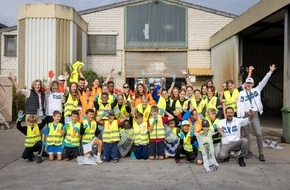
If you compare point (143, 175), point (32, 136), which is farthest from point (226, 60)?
point (143, 175)

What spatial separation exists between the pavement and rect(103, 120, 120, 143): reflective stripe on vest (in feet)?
1.74

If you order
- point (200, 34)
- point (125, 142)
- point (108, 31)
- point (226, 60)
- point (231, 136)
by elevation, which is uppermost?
point (108, 31)

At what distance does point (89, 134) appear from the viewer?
24.3 feet

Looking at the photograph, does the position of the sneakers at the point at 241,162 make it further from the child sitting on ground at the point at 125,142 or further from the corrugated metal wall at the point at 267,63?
the corrugated metal wall at the point at 267,63

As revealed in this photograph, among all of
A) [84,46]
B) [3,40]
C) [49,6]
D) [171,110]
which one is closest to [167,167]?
[171,110]

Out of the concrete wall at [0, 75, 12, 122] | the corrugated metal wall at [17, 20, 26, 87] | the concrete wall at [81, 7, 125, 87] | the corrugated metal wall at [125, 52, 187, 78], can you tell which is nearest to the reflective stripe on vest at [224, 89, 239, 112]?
the concrete wall at [0, 75, 12, 122]

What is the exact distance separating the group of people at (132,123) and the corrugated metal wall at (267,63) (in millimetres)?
17325

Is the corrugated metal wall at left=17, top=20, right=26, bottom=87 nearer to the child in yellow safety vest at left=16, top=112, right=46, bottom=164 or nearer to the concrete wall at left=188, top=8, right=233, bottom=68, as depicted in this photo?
the concrete wall at left=188, top=8, right=233, bottom=68

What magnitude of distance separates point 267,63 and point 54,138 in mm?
20854

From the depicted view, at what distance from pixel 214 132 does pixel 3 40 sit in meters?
19.0

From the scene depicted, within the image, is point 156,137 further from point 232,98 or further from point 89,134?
point 232,98

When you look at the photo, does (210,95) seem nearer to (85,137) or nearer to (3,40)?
(85,137)

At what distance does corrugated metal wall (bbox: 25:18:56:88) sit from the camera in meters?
17.1

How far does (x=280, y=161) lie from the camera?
7223 mm
